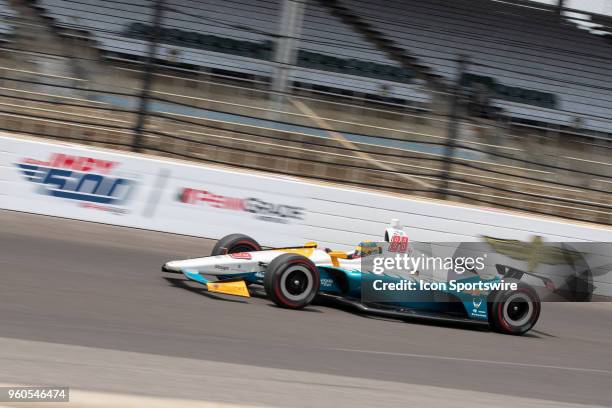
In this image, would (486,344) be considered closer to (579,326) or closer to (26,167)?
(579,326)

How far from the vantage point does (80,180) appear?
438 inches

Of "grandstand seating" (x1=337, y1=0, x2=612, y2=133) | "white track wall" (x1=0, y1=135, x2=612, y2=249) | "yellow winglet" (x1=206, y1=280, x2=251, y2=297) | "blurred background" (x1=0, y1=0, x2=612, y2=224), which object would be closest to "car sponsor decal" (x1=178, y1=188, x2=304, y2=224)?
"white track wall" (x1=0, y1=135, x2=612, y2=249)

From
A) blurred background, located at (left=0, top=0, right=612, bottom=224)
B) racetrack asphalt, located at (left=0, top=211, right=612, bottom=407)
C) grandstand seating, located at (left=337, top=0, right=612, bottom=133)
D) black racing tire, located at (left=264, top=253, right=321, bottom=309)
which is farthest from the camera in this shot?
grandstand seating, located at (left=337, top=0, right=612, bottom=133)

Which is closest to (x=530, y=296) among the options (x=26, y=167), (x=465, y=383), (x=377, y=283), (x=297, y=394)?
(x=377, y=283)

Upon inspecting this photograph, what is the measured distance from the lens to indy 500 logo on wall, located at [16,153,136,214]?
435 inches

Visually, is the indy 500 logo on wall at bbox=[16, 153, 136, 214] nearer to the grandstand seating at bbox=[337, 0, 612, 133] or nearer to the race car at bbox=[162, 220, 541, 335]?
the race car at bbox=[162, 220, 541, 335]

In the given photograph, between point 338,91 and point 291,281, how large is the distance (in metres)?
9.22

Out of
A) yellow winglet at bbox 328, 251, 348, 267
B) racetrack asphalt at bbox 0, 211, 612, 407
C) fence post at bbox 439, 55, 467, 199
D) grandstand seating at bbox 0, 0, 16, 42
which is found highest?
grandstand seating at bbox 0, 0, 16, 42

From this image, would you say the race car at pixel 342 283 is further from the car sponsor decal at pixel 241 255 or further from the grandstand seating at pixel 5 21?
the grandstand seating at pixel 5 21

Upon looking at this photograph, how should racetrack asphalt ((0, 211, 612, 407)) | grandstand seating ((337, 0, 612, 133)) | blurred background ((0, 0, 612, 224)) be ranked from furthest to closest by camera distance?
grandstand seating ((337, 0, 612, 133)) → blurred background ((0, 0, 612, 224)) → racetrack asphalt ((0, 211, 612, 407))

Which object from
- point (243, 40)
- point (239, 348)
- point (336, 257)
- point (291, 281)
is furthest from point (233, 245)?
point (243, 40)

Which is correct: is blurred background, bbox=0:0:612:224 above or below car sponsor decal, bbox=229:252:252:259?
above

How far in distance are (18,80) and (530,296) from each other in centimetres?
772

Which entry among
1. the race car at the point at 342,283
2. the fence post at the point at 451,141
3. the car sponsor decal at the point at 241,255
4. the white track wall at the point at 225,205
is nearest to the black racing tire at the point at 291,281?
the race car at the point at 342,283
